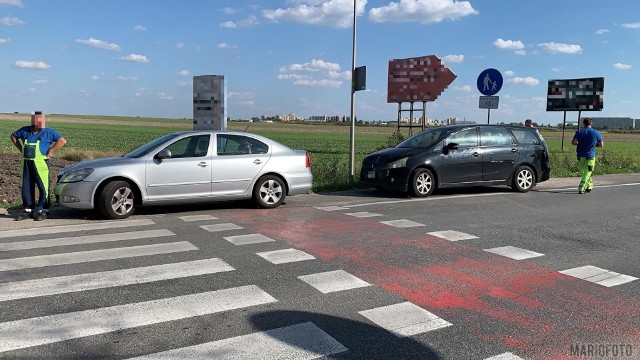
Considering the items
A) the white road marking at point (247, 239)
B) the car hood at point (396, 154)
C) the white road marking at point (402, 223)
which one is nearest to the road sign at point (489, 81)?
the car hood at point (396, 154)

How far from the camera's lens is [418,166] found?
11922 millimetres

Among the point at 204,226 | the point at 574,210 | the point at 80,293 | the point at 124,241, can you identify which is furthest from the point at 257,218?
the point at 574,210

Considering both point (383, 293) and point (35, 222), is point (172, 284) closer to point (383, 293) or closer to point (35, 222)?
point (383, 293)

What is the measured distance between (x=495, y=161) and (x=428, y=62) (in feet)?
33.7

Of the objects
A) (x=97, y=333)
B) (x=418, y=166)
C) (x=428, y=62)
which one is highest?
(x=428, y=62)

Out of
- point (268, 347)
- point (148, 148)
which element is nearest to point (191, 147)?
point (148, 148)

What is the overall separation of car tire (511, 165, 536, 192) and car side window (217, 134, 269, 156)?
6.65m

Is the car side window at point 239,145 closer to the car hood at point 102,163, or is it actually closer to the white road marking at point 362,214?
the car hood at point 102,163

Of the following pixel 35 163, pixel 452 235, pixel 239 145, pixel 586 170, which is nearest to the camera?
pixel 452 235

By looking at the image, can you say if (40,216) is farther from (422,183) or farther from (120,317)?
(422,183)

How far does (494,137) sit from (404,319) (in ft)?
31.6

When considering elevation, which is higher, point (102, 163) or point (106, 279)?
point (102, 163)

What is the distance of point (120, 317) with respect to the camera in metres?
4.29

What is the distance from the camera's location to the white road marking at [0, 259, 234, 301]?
4.92m
